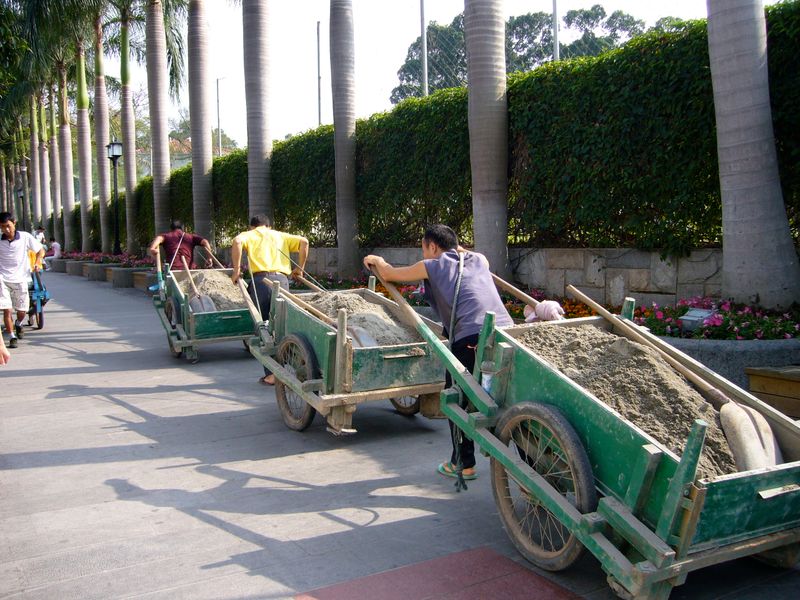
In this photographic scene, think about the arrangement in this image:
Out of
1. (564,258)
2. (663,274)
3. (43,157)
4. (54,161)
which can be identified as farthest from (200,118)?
(43,157)

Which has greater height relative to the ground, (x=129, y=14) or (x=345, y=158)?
(x=129, y=14)

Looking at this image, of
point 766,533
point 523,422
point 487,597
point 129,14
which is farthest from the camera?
point 129,14

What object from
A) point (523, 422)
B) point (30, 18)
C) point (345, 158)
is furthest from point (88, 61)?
point (523, 422)

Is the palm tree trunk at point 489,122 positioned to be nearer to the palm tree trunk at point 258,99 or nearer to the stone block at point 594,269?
the stone block at point 594,269

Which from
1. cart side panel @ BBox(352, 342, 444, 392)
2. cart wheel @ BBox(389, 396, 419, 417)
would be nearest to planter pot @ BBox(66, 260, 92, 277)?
cart wheel @ BBox(389, 396, 419, 417)

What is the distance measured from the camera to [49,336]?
1244cm

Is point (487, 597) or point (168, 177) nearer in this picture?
point (487, 597)

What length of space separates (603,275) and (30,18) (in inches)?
843

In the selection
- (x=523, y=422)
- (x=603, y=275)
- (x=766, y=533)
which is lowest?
(x=766, y=533)

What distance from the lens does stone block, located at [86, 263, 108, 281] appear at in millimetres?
25172

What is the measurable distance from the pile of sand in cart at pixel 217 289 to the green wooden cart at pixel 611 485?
6.23m

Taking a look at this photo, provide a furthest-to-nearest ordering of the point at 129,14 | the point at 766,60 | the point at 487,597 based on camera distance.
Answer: the point at 129,14 < the point at 766,60 < the point at 487,597

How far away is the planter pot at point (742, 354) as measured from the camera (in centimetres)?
604

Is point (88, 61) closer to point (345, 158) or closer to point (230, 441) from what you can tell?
point (345, 158)
